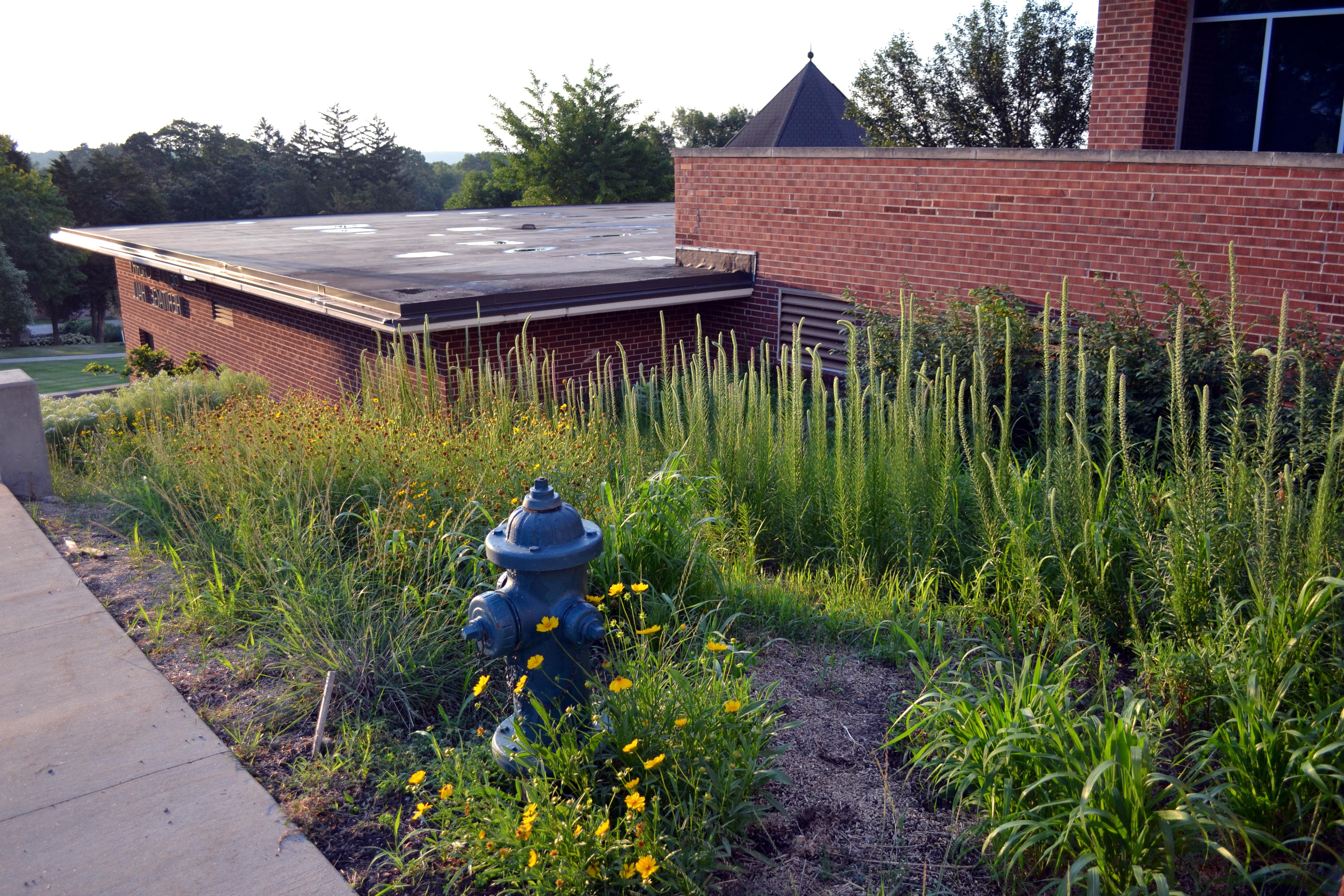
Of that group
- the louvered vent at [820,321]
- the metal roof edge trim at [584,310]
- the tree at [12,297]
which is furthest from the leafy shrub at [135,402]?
the tree at [12,297]

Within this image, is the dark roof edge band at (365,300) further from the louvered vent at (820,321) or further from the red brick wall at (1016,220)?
the red brick wall at (1016,220)

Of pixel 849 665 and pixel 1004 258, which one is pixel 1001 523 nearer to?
pixel 849 665

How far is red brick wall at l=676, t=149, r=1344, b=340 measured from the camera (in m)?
7.53

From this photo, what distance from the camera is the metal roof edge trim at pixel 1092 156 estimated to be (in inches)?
292

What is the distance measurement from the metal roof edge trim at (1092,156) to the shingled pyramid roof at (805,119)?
28230mm

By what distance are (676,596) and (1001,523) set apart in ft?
5.54

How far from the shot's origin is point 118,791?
3688 mm

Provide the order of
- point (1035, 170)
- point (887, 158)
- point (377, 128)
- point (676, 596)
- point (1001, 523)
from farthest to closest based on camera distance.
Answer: point (377, 128) < point (887, 158) < point (1035, 170) < point (1001, 523) < point (676, 596)

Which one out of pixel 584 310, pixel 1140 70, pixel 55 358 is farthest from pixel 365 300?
pixel 55 358

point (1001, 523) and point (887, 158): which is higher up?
point (887, 158)

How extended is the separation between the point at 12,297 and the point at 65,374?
56.0 feet

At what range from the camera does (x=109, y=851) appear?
3.33 m

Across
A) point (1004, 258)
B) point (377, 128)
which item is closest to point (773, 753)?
point (1004, 258)

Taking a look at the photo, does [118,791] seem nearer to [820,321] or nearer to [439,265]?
[820,321]
